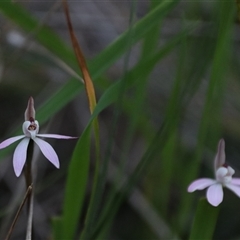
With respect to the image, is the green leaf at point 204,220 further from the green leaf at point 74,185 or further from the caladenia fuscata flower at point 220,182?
the green leaf at point 74,185

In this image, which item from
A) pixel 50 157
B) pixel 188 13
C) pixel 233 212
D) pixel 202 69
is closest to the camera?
pixel 50 157

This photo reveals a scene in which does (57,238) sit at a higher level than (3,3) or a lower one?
lower

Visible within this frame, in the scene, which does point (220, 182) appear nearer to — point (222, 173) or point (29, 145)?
point (222, 173)

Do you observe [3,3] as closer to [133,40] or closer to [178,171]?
[133,40]

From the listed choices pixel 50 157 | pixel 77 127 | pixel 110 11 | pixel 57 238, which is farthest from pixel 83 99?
pixel 50 157

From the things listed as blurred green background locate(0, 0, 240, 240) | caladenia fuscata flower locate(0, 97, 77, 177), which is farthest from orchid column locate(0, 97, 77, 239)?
blurred green background locate(0, 0, 240, 240)

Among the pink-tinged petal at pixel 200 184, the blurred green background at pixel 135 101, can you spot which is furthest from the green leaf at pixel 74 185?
the pink-tinged petal at pixel 200 184
